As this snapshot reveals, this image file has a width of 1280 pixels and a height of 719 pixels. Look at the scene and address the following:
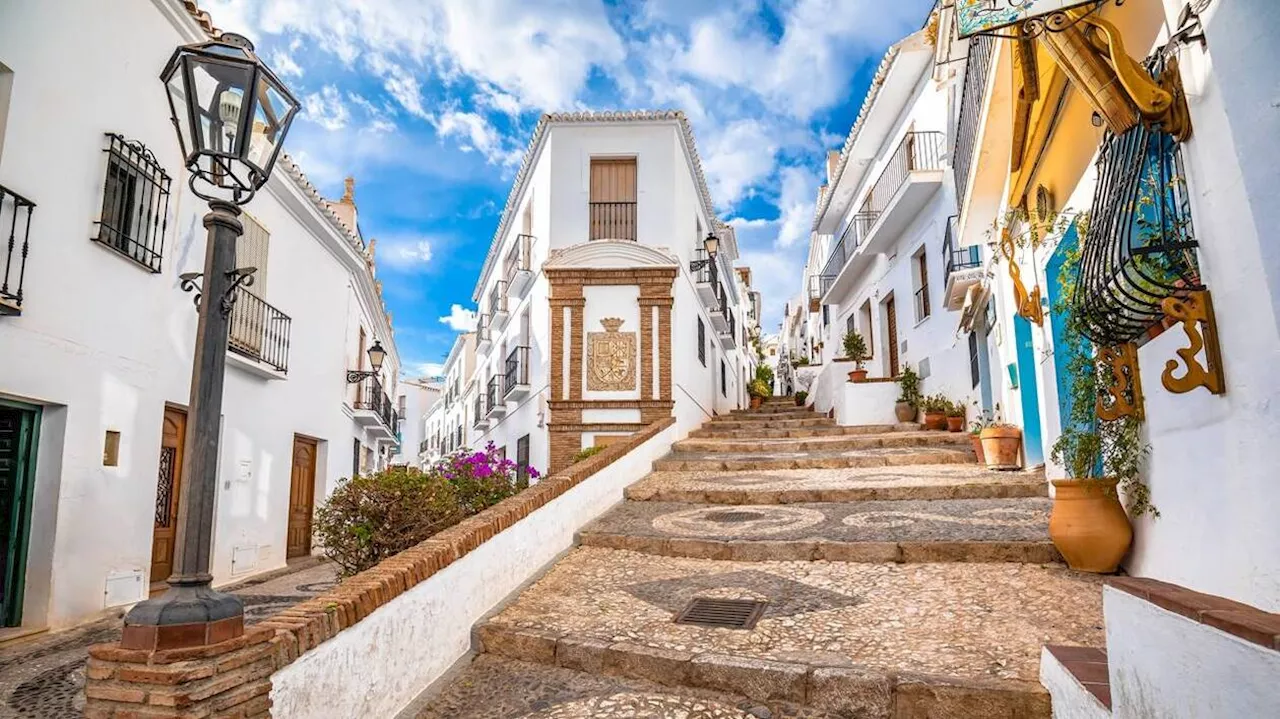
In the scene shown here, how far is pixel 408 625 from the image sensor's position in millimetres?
3637

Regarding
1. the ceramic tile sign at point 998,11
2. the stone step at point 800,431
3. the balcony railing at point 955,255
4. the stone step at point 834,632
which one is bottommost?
the stone step at point 834,632

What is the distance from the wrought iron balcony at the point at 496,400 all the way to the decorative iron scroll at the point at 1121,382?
13.6 m

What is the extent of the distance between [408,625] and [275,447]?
25.0 feet

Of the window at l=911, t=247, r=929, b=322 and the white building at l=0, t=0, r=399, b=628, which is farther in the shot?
the window at l=911, t=247, r=929, b=322

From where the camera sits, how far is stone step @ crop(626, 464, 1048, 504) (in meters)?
7.35

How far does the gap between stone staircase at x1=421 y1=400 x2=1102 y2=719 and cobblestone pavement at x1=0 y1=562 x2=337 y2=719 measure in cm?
202

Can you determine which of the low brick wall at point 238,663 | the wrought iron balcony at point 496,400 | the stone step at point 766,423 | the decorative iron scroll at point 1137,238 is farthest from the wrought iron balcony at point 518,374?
the decorative iron scroll at point 1137,238

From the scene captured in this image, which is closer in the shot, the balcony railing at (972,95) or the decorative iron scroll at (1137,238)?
the decorative iron scroll at (1137,238)

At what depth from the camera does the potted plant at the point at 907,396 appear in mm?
13586

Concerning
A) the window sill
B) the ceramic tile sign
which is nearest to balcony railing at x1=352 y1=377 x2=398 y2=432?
the window sill

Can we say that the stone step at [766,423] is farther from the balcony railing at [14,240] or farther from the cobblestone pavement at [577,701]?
the balcony railing at [14,240]

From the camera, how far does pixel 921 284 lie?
14.2 metres

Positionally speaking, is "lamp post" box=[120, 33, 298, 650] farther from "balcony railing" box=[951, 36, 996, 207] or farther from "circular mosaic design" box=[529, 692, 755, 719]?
"balcony railing" box=[951, 36, 996, 207]

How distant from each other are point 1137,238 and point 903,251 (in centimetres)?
1168
